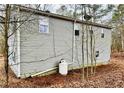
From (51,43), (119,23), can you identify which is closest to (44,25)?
(51,43)

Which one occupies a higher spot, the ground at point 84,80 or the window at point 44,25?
the window at point 44,25

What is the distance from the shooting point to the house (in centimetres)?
520

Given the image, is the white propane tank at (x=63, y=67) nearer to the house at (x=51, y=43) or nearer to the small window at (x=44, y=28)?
the house at (x=51, y=43)

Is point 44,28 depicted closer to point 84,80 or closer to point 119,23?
point 84,80

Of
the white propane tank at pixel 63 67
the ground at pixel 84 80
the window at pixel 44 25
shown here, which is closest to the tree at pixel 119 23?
the ground at pixel 84 80

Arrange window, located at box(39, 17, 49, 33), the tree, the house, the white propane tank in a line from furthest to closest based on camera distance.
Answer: the white propane tank, window, located at box(39, 17, 49, 33), the house, the tree

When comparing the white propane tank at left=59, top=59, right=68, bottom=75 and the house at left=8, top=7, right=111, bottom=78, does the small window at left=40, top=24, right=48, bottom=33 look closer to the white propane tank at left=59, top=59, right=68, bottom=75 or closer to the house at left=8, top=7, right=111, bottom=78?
the house at left=8, top=7, right=111, bottom=78

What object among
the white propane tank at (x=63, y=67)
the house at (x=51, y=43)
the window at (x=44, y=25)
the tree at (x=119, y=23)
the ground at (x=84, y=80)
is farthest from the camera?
the white propane tank at (x=63, y=67)

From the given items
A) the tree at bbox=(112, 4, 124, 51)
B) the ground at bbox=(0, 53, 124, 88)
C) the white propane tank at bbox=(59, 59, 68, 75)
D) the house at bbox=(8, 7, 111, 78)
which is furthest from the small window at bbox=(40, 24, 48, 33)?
the tree at bbox=(112, 4, 124, 51)

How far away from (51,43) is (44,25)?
658 mm

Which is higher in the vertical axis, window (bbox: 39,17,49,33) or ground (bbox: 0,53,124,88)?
window (bbox: 39,17,49,33)

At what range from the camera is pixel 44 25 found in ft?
19.3

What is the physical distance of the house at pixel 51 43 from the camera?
17.0 feet

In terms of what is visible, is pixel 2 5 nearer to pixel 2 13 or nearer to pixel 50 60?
pixel 2 13
